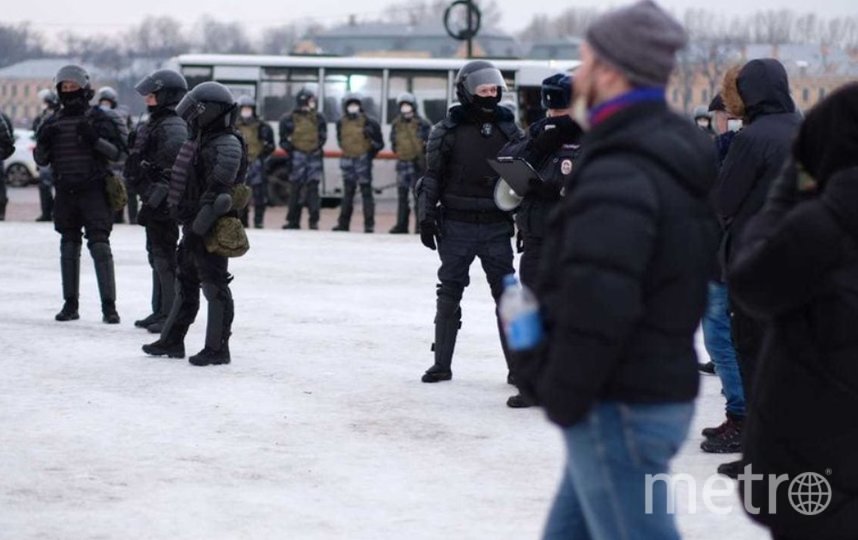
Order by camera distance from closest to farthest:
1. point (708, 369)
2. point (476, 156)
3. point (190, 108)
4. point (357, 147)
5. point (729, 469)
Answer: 1. point (729, 469)
2. point (476, 156)
3. point (190, 108)
4. point (708, 369)
5. point (357, 147)

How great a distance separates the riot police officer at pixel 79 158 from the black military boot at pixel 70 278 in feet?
0.03

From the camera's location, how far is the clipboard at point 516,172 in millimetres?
8484

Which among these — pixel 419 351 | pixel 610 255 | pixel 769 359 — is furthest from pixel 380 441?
pixel 610 255

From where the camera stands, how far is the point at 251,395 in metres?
9.16

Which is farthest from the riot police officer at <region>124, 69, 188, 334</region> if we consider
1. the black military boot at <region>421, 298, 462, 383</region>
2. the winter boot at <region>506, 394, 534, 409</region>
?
the winter boot at <region>506, 394, 534, 409</region>

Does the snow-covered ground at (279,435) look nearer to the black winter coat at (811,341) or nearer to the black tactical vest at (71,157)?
the black tactical vest at (71,157)

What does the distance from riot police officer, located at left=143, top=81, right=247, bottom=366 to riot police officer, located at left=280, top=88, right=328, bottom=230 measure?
44.2ft

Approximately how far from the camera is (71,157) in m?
11.8

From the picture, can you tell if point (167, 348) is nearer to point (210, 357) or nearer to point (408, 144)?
point (210, 357)

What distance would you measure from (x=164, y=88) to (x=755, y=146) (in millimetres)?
5321

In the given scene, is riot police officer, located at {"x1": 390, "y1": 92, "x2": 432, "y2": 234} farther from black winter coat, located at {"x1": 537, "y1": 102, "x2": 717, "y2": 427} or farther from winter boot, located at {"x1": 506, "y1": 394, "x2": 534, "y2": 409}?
black winter coat, located at {"x1": 537, "y1": 102, "x2": 717, "y2": 427}

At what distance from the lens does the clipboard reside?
8484mm

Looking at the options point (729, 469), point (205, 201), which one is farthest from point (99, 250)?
point (729, 469)

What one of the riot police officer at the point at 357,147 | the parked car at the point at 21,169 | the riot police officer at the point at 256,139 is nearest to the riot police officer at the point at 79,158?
the riot police officer at the point at 357,147
